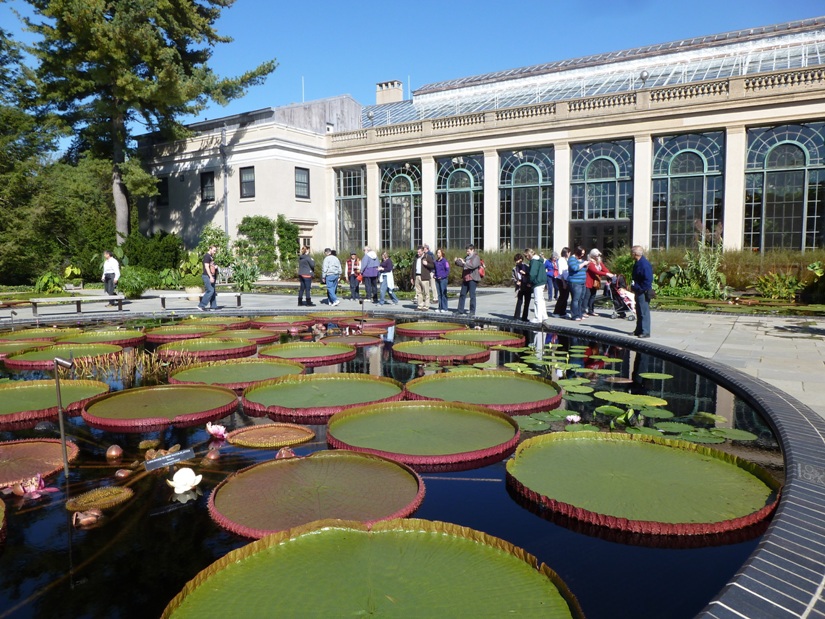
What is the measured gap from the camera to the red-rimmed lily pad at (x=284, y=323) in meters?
11.3

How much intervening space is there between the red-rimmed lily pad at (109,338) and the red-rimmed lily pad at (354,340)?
3188mm

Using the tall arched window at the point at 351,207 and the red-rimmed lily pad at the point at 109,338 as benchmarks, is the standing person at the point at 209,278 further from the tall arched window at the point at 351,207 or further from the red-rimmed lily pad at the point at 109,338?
the tall arched window at the point at 351,207

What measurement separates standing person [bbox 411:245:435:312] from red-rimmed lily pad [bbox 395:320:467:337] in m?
3.20

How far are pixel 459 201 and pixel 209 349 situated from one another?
20.4 meters

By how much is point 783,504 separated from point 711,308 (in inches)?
476

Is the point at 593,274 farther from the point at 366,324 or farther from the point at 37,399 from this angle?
the point at 37,399

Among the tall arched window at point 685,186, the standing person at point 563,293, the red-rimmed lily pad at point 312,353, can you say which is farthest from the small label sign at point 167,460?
the tall arched window at point 685,186

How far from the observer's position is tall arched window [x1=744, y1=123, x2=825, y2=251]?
20594 mm

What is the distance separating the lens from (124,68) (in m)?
26.1

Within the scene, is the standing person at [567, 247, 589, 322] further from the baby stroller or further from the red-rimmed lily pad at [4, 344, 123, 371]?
the red-rimmed lily pad at [4, 344, 123, 371]

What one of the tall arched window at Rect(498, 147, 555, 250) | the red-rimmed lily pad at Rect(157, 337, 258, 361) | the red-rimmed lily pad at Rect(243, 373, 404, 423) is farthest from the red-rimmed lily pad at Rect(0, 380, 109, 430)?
the tall arched window at Rect(498, 147, 555, 250)

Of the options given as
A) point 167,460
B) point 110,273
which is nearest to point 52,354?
point 167,460

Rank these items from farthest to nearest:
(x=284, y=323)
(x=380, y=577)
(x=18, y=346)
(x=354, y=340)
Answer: (x=284, y=323) → (x=354, y=340) → (x=18, y=346) → (x=380, y=577)

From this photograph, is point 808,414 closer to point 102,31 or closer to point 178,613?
point 178,613
